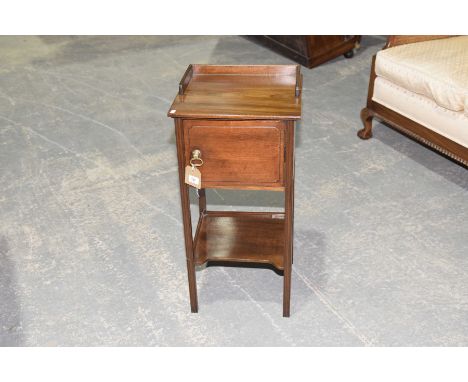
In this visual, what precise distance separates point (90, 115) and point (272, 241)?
6.84ft

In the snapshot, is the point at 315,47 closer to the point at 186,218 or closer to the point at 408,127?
the point at 408,127

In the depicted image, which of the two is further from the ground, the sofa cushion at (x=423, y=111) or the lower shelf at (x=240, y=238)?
the sofa cushion at (x=423, y=111)

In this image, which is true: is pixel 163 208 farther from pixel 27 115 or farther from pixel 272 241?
pixel 27 115

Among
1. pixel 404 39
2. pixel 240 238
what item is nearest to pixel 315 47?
pixel 404 39

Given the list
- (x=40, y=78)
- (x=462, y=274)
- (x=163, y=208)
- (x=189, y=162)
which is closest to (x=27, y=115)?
(x=40, y=78)

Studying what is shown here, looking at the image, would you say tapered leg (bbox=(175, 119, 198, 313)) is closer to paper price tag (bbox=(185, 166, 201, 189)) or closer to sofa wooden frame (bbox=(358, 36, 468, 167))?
paper price tag (bbox=(185, 166, 201, 189))

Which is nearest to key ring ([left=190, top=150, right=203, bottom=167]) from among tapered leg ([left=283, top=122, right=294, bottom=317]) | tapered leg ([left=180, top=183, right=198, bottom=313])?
tapered leg ([left=180, top=183, right=198, bottom=313])

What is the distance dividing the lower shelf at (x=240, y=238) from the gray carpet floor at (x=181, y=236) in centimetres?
22

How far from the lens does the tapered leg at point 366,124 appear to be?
3.31 m

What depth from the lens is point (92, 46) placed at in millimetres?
5129

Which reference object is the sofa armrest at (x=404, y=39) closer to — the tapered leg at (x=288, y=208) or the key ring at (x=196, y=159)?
the tapered leg at (x=288, y=208)

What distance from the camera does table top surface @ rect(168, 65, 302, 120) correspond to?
1646 millimetres

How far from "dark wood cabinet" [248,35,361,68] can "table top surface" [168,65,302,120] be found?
2535 millimetres

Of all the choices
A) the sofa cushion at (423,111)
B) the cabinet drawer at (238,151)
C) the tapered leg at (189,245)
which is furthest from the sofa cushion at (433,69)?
the tapered leg at (189,245)
